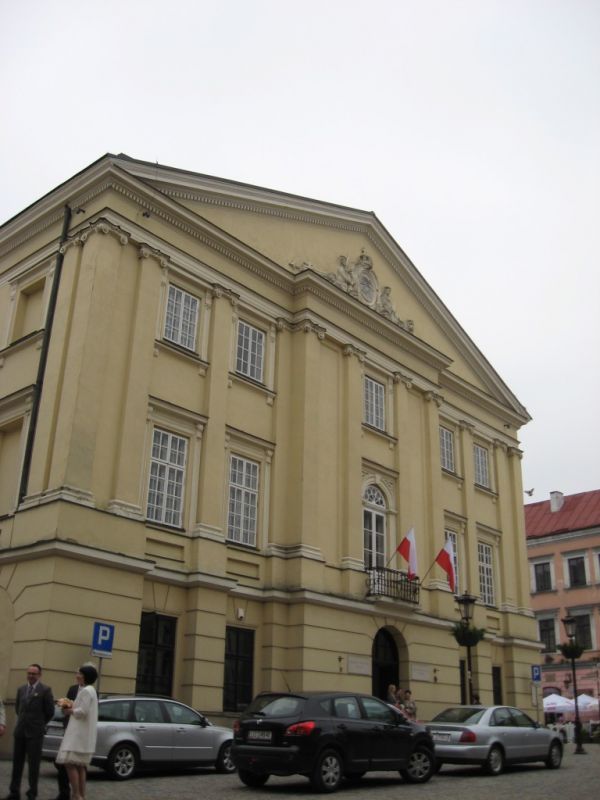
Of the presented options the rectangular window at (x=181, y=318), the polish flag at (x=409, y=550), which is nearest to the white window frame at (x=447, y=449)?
the polish flag at (x=409, y=550)

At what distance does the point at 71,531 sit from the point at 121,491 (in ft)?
5.58

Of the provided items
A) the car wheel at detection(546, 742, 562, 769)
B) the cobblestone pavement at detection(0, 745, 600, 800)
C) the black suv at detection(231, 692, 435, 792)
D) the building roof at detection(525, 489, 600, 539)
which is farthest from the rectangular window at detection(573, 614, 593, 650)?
the black suv at detection(231, 692, 435, 792)

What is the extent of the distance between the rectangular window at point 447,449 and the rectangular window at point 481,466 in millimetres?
1709

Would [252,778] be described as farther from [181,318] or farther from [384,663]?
[181,318]

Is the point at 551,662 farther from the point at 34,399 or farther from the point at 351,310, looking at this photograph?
the point at 34,399

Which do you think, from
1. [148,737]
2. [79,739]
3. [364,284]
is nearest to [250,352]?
[364,284]

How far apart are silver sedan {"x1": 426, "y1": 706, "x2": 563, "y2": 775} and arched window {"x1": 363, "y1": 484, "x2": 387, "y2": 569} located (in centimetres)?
753

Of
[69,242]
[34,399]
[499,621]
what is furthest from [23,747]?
[499,621]

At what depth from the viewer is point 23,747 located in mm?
10984

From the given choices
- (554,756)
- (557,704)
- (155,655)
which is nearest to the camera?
(554,756)

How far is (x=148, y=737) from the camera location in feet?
48.0

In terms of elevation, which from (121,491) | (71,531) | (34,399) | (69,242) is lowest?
(71,531)

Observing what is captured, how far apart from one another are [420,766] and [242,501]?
8962 millimetres

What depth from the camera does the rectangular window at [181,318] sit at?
21.6 m
